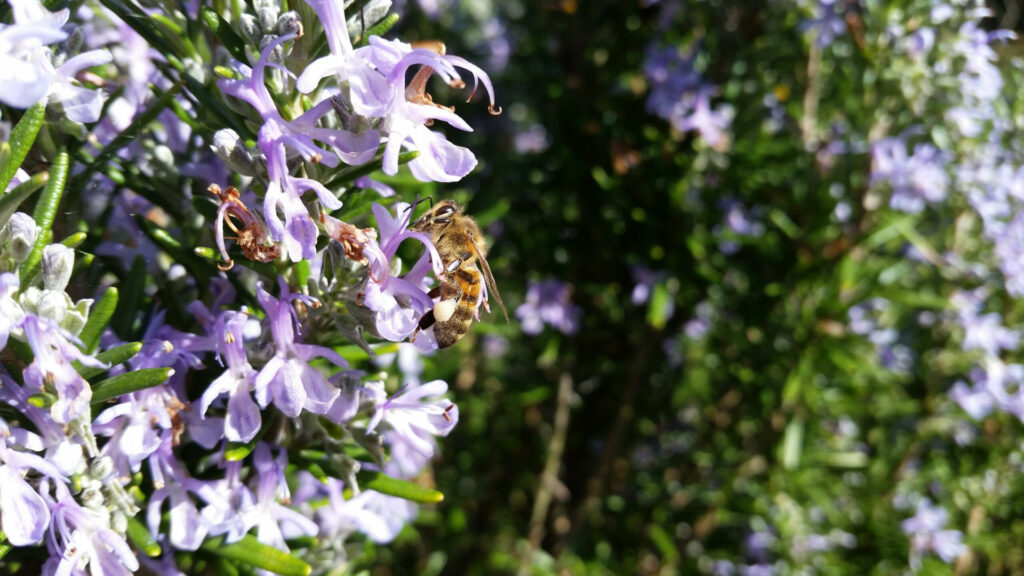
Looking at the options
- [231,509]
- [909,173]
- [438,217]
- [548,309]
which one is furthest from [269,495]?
[909,173]

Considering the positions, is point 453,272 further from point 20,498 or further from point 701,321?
point 701,321

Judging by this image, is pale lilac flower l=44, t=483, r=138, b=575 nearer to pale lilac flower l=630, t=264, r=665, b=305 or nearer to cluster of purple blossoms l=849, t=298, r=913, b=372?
pale lilac flower l=630, t=264, r=665, b=305

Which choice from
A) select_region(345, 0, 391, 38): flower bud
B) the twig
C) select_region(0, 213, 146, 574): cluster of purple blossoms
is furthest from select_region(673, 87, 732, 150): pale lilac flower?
select_region(0, 213, 146, 574): cluster of purple blossoms

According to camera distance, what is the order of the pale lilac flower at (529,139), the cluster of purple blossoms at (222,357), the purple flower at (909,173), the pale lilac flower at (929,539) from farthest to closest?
the pale lilac flower at (529,139), the pale lilac flower at (929,539), the purple flower at (909,173), the cluster of purple blossoms at (222,357)

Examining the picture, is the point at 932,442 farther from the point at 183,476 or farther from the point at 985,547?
the point at 183,476

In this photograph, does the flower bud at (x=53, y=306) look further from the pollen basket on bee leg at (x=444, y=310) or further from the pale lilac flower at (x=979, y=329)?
the pale lilac flower at (x=979, y=329)

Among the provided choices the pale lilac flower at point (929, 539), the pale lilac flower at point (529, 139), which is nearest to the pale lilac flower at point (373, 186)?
the pale lilac flower at point (529, 139)
